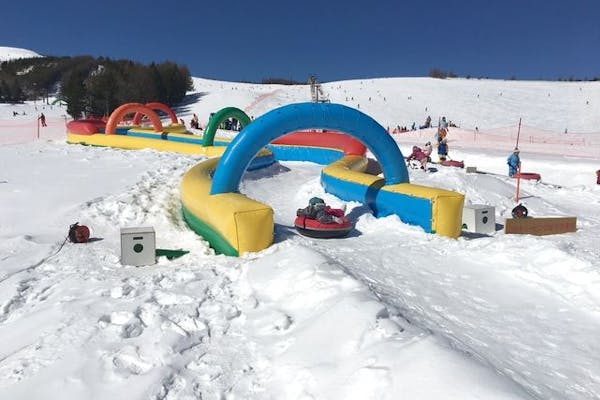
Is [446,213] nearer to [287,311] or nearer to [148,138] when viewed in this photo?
[287,311]

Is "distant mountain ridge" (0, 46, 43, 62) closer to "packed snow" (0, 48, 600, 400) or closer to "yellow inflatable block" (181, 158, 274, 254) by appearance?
"packed snow" (0, 48, 600, 400)

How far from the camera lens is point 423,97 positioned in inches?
1946

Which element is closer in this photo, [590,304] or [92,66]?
[590,304]

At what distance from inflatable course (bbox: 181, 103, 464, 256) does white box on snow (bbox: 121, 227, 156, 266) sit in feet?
2.63

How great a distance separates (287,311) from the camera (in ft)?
12.8

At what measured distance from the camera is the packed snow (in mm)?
2854

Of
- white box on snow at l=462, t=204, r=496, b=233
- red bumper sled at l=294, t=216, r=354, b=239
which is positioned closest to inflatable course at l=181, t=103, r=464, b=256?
white box on snow at l=462, t=204, r=496, b=233

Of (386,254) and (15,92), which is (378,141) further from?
(15,92)

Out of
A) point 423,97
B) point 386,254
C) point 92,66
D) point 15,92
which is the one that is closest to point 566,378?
point 386,254

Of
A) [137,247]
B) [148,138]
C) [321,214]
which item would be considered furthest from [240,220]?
[148,138]

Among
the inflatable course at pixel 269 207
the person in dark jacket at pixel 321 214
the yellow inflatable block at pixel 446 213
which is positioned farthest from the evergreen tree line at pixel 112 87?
the yellow inflatable block at pixel 446 213

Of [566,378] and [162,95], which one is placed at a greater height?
[162,95]

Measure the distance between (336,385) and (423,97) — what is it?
49767 millimetres

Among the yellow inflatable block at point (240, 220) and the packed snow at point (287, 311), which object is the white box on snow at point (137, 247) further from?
the yellow inflatable block at point (240, 220)
